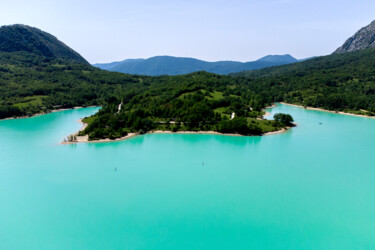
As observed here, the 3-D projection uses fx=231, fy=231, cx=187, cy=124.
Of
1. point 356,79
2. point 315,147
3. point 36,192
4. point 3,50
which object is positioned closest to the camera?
point 36,192

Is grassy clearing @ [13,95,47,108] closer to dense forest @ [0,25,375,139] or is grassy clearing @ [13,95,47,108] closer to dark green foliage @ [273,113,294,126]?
dense forest @ [0,25,375,139]

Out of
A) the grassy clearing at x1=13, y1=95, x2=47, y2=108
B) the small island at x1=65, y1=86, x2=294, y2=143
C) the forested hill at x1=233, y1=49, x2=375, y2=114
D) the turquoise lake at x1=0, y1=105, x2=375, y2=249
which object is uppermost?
Answer: the forested hill at x1=233, y1=49, x2=375, y2=114

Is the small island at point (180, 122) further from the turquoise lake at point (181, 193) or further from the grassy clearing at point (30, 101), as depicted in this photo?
the grassy clearing at point (30, 101)

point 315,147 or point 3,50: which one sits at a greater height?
point 3,50

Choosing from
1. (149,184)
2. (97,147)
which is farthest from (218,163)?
(97,147)

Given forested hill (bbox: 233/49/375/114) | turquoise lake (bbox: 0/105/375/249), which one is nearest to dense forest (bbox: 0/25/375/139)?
forested hill (bbox: 233/49/375/114)

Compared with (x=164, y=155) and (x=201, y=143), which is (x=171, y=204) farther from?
(x=201, y=143)

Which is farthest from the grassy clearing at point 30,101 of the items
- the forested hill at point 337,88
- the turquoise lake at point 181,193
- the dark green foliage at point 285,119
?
the forested hill at point 337,88

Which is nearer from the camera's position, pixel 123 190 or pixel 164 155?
pixel 123 190

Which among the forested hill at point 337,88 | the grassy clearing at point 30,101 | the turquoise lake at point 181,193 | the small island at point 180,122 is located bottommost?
the turquoise lake at point 181,193
